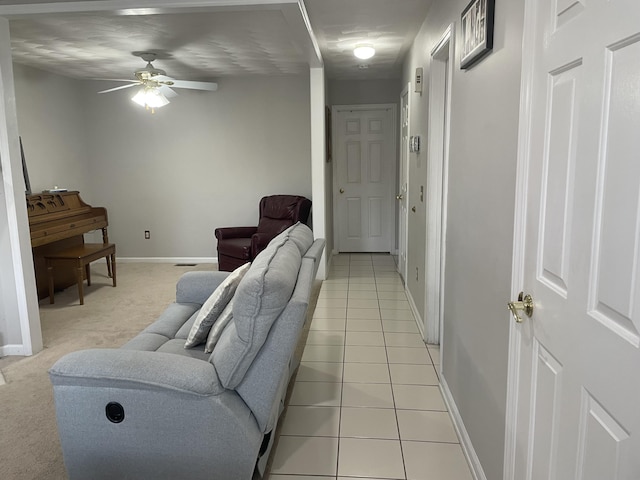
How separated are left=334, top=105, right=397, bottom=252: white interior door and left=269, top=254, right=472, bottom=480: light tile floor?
8.36 ft

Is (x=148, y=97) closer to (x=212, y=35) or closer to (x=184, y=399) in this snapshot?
(x=212, y=35)

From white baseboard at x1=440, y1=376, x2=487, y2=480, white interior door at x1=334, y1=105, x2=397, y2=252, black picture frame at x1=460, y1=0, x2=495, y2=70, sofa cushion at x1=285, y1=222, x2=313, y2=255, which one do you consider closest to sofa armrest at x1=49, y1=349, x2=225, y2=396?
sofa cushion at x1=285, y1=222, x2=313, y2=255

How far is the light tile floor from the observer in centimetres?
203

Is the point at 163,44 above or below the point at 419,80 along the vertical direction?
above

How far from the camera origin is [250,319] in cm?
162

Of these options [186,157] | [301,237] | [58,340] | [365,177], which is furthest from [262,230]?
[301,237]

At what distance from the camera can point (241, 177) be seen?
596 cm

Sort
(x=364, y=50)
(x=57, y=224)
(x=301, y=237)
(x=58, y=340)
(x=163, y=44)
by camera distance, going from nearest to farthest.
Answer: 1. (x=301, y=237)
2. (x=58, y=340)
3. (x=163, y=44)
4. (x=364, y=50)
5. (x=57, y=224)

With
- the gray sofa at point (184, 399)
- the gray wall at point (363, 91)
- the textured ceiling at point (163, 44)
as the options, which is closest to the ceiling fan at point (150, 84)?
the textured ceiling at point (163, 44)

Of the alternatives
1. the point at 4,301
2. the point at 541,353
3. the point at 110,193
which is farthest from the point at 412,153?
the point at 110,193

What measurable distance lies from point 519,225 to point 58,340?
3.39 m

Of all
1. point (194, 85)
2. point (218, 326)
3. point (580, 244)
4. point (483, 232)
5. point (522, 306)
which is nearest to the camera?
point (580, 244)

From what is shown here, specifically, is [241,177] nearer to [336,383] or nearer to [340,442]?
[336,383]

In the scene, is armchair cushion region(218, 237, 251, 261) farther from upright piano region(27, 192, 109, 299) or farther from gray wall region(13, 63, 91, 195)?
gray wall region(13, 63, 91, 195)
